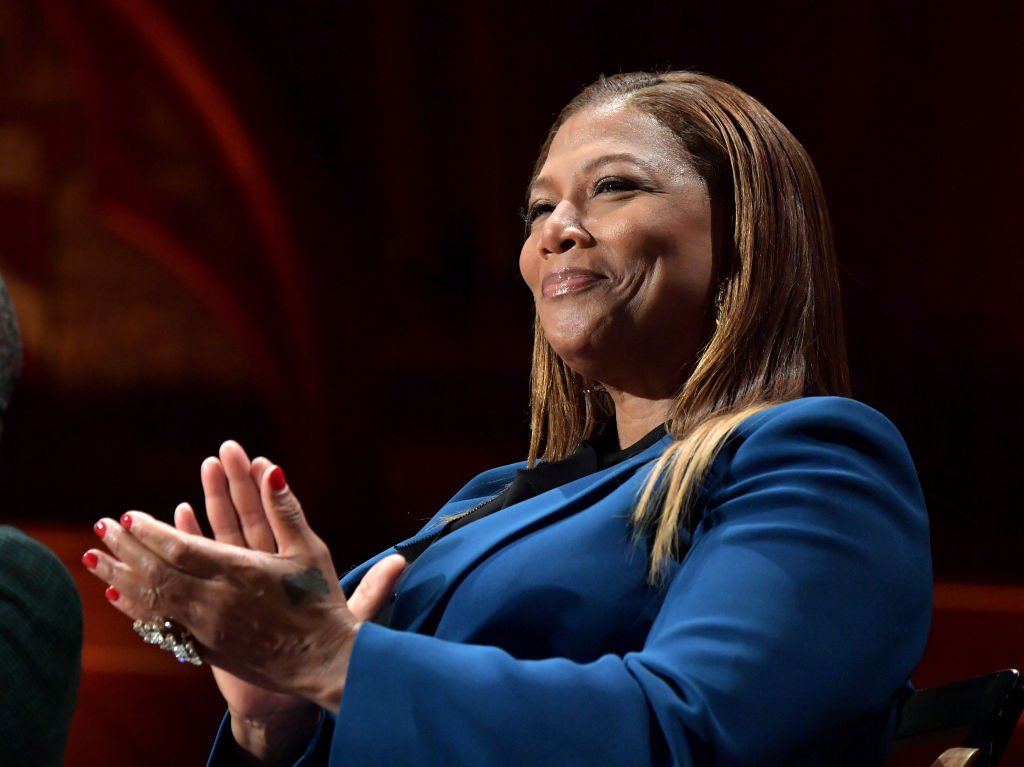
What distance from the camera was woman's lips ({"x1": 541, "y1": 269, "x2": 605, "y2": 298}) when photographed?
146 centimetres

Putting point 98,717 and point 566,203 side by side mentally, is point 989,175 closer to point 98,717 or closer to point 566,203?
point 566,203

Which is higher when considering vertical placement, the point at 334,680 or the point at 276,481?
the point at 276,481

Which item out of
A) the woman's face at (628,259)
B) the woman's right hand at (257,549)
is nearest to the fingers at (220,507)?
the woman's right hand at (257,549)

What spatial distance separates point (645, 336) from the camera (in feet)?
4.82

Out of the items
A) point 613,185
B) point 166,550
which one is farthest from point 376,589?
point 613,185

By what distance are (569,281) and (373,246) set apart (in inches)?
62.1

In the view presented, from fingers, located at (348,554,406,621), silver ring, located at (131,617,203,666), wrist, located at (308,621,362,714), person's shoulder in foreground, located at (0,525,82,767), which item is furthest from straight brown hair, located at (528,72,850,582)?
person's shoulder in foreground, located at (0,525,82,767)

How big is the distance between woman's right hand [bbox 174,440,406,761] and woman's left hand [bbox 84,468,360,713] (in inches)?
2.6

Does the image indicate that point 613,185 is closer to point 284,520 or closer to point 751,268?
point 751,268

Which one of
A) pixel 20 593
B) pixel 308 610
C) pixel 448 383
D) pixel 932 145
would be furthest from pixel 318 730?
pixel 932 145

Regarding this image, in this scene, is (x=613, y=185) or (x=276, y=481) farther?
(x=613, y=185)

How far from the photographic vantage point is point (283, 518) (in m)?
1.02

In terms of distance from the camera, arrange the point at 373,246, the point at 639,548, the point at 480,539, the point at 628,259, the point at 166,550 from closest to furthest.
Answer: the point at 166,550 → the point at 639,548 → the point at 480,539 → the point at 628,259 → the point at 373,246

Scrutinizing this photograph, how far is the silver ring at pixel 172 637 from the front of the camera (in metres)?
0.99
